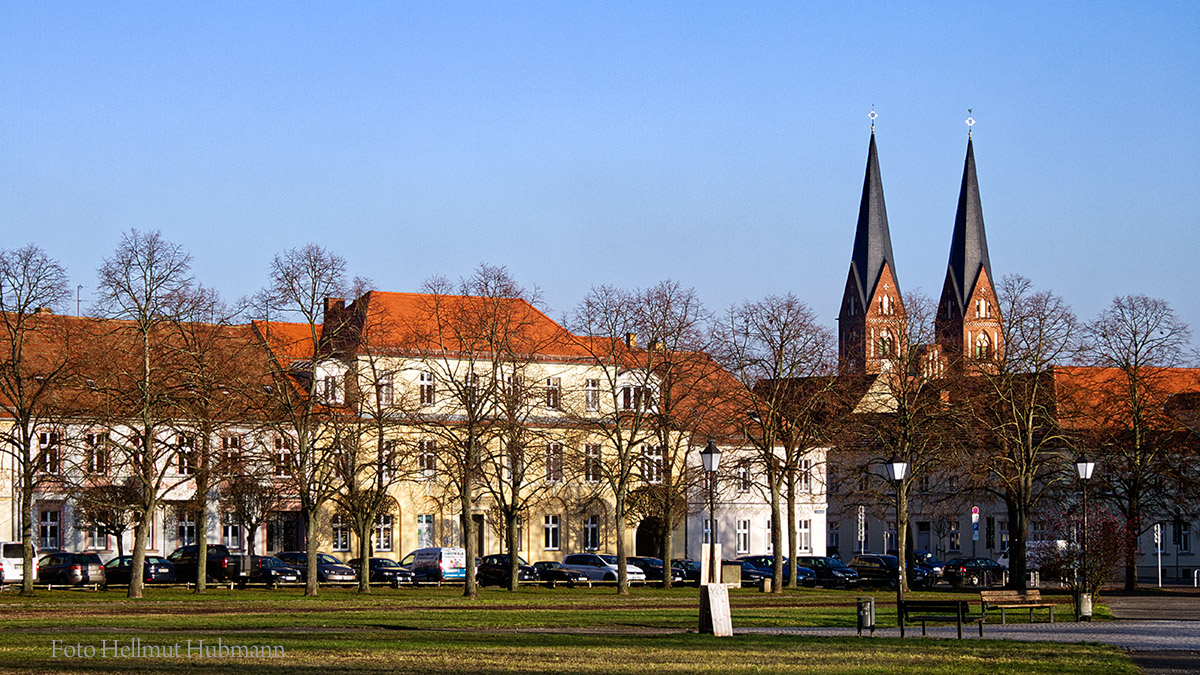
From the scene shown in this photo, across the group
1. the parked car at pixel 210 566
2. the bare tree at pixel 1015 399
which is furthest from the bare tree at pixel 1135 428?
the parked car at pixel 210 566

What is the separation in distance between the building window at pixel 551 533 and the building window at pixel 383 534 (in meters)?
8.10

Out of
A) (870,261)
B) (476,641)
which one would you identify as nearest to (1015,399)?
(476,641)

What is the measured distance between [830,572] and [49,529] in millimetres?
35145

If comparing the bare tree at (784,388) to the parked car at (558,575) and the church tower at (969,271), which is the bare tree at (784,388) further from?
the church tower at (969,271)

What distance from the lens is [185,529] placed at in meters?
68.1

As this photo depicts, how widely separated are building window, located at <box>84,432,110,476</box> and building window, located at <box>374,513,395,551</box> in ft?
50.4

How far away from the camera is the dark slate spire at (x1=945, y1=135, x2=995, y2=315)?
12525cm

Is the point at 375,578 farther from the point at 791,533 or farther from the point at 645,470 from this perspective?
the point at 791,533

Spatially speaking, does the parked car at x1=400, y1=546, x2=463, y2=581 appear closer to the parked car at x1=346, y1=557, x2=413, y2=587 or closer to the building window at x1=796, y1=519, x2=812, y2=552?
the parked car at x1=346, y1=557, x2=413, y2=587

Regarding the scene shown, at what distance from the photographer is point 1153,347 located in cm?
6344

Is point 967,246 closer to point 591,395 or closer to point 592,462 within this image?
point 591,395

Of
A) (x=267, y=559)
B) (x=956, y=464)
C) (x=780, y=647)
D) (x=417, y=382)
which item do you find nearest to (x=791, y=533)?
(x=956, y=464)

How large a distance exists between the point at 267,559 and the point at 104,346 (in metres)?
11.0

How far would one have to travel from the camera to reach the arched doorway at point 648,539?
75.6m
